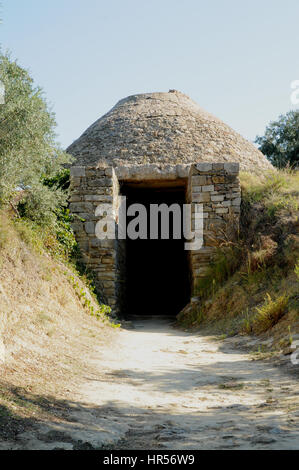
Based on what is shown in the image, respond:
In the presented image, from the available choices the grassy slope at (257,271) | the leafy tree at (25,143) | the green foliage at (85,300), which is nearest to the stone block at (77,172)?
the leafy tree at (25,143)

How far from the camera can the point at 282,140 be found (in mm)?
20000

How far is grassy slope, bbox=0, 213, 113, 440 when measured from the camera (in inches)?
128

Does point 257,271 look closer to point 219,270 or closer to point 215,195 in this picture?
point 219,270

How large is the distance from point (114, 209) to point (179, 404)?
6301 millimetres

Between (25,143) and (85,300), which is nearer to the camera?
(25,143)

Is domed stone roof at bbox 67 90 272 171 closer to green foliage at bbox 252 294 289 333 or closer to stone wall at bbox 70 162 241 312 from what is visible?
stone wall at bbox 70 162 241 312

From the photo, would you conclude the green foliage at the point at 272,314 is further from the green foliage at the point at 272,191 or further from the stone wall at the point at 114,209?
the green foliage at the point at 272,191

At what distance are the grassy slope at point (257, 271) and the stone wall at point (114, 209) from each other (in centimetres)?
35

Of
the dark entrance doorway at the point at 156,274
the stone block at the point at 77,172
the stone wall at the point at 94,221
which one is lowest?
the dark entrance doorway at the point at 156,274

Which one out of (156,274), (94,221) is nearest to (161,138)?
(94,221)

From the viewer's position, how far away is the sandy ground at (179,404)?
272cm

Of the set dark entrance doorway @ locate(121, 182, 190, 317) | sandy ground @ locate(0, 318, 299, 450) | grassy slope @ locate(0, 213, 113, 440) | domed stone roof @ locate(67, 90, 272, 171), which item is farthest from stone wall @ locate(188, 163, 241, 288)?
dark entrance doorway @ locate(121, 182, 190, 317)
